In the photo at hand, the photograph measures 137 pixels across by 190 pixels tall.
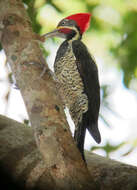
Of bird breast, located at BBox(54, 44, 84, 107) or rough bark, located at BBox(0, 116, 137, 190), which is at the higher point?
rough bark, located at BBox(0, 116, 137, 190)

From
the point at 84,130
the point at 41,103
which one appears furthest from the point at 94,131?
the point at 41,103

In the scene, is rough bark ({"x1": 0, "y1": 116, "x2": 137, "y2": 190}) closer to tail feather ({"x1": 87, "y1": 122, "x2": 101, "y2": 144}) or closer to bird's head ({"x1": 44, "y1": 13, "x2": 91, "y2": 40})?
tail feather ({"x1": 87, "y1": 122, "x2": 101, "y2": 144})

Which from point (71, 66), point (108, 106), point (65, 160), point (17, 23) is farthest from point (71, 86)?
point (65, 160)

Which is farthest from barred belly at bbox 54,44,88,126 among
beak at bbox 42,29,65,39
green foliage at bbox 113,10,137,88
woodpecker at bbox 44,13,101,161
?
green foliage at bbox 113,10,137,88

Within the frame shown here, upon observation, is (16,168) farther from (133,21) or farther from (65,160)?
(133,21)

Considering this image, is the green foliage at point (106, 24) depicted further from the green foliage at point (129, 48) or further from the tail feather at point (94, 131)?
the tail feather at point (94, 131)

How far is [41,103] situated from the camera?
2154 mm

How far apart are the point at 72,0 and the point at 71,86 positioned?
31.6 inches

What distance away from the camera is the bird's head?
3531mm

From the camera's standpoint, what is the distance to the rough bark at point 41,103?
6.29 ft

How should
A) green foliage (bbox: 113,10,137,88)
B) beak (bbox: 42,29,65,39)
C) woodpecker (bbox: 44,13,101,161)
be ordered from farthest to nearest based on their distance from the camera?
beak (bbox: 42,29,65,39) → woodpecker (bbox: 44,13,101,161) → green foliage (bbox: 113,10,137,88)

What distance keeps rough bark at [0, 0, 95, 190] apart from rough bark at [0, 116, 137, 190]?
69mm

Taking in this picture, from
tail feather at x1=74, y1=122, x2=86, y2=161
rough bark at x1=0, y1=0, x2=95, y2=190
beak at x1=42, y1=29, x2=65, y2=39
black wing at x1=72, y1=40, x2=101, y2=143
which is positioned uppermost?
rough bark at x1=0, y1=0, x2=95, y2=190

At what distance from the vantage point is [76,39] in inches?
152
